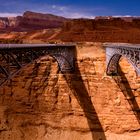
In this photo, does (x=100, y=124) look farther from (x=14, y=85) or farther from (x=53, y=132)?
(x=14, y=85)

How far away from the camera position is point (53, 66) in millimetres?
43125

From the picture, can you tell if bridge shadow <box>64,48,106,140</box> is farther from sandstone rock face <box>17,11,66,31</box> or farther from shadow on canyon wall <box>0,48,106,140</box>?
sandstone rock face <box>17,11,66,31</box>

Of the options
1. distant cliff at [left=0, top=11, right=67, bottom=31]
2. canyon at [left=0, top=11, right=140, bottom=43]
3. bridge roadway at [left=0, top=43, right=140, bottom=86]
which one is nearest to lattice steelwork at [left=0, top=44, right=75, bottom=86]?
bridge roadway at [left=0, top=43, right=140, bottom=86]

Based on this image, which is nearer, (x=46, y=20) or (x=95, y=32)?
(x=95, y=32)

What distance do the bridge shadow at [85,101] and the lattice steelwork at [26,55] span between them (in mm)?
820

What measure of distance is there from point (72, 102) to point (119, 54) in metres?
9.56

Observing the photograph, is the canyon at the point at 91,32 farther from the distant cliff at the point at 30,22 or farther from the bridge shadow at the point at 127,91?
the distant cliff at the point at 30,22

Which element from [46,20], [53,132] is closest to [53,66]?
[53,132]

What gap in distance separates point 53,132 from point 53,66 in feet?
22.0

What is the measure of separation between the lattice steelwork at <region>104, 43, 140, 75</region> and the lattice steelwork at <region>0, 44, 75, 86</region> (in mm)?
4148

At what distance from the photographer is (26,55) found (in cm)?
2789

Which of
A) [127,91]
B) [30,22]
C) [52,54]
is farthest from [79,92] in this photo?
[30,22]

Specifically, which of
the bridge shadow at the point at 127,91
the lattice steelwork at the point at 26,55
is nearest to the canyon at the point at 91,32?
the lattice steelwork at the point at 26,55

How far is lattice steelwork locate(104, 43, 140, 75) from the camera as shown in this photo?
27.4 meters
